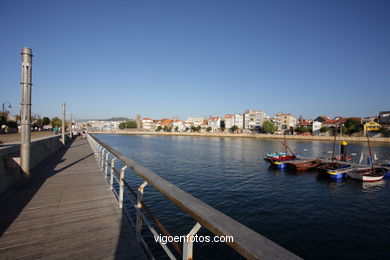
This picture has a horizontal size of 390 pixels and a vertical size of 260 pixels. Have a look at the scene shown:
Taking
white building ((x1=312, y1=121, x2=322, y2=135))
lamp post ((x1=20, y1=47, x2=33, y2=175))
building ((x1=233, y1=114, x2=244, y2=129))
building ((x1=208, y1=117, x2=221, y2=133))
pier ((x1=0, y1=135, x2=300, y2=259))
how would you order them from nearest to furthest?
pier ((x1=0, y1=135, x2=300, y2=259)), lamp post ((x1=20, y1=47, x2=33, y2=175)), white building ((x1=312, y1=121, x2=322, y2=135)), building ((x1=233, y1=114, x2=244, y2=129)), building ((x1=208, y1=117, x2=221, y2=133))

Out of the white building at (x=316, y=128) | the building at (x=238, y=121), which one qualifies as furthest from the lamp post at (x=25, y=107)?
the building at (x=238, y=121)

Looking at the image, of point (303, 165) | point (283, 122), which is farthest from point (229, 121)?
point (303, 165)

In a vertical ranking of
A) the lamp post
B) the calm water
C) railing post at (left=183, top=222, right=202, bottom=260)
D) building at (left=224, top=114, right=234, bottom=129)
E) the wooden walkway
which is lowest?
the calm water

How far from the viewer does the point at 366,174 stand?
25875 mm

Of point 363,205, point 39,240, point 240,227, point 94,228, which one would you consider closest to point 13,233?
point 39,240

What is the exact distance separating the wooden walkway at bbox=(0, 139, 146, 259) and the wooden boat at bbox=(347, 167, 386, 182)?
29762 millimetres

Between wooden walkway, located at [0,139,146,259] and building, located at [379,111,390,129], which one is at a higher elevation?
building, located at [379,111,390,129]

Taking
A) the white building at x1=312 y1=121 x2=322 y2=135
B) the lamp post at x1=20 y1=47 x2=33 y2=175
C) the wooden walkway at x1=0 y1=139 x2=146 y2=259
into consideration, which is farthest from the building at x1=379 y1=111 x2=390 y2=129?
the lamp post at x1=20 y1=47 x2=33 y2=175

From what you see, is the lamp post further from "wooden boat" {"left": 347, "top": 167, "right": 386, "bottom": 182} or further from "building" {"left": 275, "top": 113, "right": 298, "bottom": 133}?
"building" {"left": 275, "top": 113, "right": 298, "bottom": 133}

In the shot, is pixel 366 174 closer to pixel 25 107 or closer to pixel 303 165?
pixel 303 165

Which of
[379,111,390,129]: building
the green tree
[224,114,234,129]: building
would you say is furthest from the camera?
[224,114,234,129]: building

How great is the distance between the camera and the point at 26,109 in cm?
762

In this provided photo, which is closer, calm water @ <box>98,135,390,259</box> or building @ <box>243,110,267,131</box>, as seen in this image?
calm water @ <box>98,135,390,259</box>

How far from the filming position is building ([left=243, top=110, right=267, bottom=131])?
447 feet
